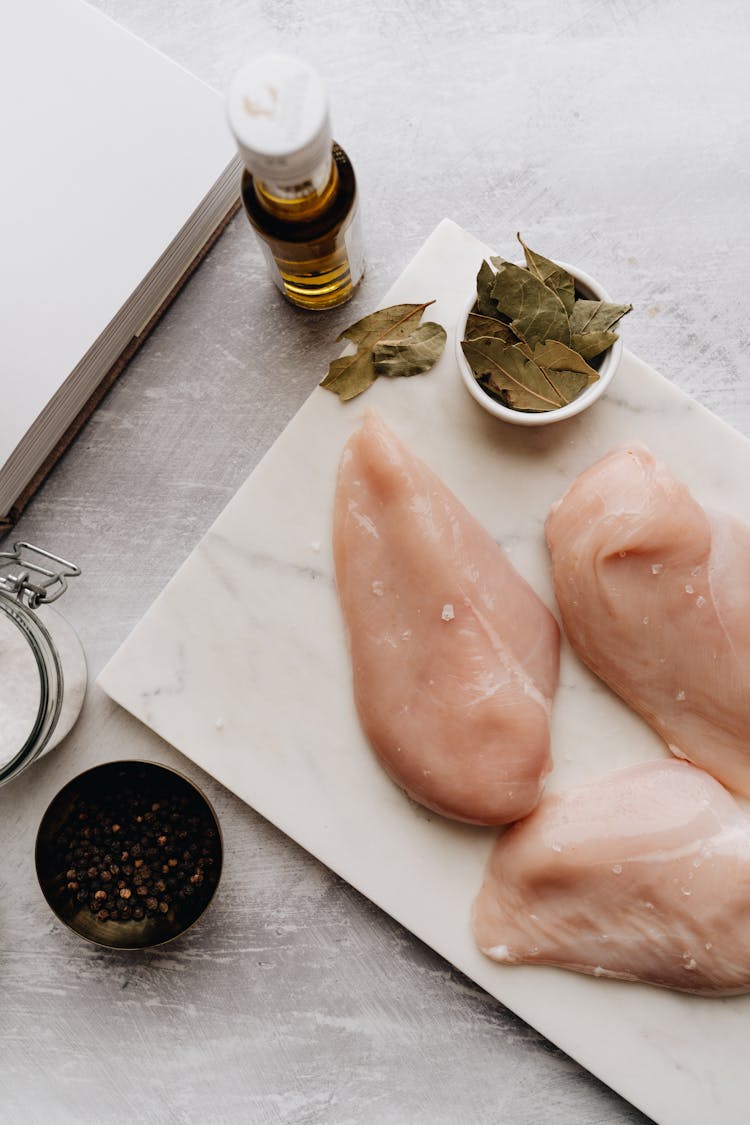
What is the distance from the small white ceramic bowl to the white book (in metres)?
0.39

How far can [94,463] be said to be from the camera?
1.14 meters

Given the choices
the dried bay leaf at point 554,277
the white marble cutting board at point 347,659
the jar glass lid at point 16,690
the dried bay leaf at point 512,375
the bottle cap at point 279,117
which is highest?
the bottle cap at point 279,117

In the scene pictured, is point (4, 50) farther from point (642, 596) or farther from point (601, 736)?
point (601, 736)

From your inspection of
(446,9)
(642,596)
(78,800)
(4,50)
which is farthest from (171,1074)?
(446,9)

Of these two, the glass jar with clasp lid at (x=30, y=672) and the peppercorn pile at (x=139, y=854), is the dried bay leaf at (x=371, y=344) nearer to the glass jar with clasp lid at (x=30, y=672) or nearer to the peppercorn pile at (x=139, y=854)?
the glass jar with clasp lid at (x=30, y=672)

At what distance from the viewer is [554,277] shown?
98cm

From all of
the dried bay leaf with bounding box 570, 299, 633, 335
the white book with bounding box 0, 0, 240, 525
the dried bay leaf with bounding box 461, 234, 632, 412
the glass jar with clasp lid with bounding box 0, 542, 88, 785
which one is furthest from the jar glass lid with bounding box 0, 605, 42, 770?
the dried bay leaf with bounding box 570, 299, 633, 335

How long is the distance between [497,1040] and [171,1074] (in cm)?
43

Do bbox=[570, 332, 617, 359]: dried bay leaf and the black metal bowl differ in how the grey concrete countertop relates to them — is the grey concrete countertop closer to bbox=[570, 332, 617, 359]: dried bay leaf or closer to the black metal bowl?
the black metal bowl

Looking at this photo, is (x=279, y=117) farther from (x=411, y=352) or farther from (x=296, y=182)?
(x=411, y=352)

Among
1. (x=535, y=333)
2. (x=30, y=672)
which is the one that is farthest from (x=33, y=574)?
(x=535, y=333)

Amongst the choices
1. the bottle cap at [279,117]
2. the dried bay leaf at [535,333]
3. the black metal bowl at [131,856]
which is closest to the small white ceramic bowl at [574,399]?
the dried bay leaf at [535,333]

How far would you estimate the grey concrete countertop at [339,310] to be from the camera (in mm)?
1123

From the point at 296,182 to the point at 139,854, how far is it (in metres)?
0.78
